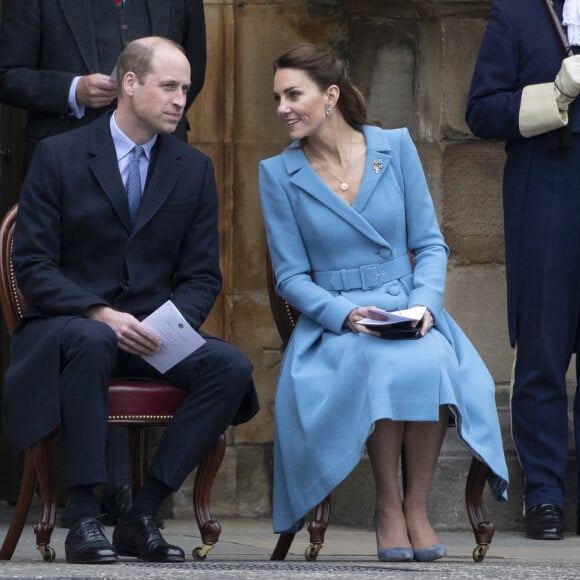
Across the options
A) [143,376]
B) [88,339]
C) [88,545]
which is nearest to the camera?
[88,545]

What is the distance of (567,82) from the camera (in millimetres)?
6941

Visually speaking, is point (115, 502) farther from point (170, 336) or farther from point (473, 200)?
point (473, 200)

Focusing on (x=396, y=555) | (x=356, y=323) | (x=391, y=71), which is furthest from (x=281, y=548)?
(x=391, y=71)

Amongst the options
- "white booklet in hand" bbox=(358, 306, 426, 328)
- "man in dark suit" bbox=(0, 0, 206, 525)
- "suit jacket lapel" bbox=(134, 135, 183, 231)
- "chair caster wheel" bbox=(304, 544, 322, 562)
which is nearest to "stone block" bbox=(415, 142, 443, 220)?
"man in dark suit" bbox=(0, 0, 206, 525)

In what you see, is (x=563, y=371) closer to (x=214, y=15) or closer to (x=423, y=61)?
(x=423, y=61)

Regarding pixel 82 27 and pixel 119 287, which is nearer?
pixel 119 287

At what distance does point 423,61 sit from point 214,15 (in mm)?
843

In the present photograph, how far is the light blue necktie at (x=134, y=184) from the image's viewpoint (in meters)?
6.16

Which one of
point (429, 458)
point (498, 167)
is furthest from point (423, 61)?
point (429, 458)

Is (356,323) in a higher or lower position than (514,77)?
lower

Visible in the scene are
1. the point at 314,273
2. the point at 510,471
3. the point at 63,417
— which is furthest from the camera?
the point at 510,471

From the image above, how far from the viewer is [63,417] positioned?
5723 mm

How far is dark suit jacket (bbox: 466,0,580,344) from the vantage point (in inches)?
280

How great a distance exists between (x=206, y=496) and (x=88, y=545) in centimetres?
61
